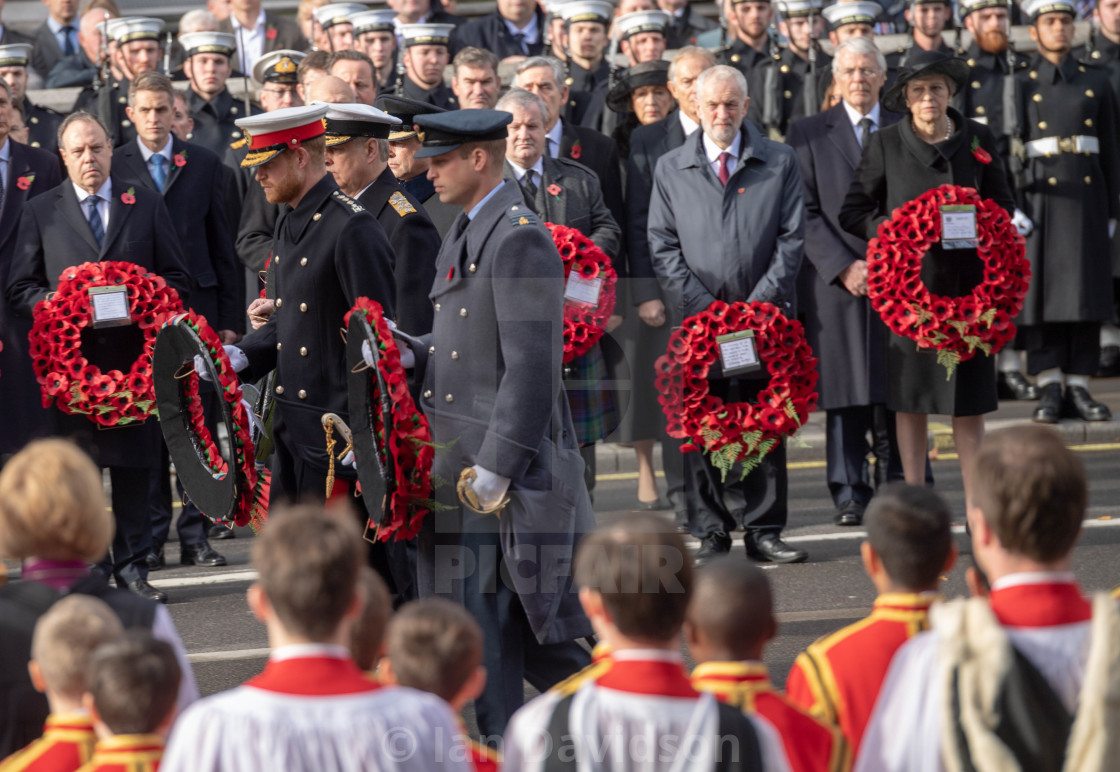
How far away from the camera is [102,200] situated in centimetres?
840

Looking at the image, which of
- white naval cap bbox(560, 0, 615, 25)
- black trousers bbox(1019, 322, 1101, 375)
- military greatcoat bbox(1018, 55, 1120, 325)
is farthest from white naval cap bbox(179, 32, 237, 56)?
black trousers bbox(1019, 322, 1101, 375)

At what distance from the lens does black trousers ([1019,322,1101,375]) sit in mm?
11586

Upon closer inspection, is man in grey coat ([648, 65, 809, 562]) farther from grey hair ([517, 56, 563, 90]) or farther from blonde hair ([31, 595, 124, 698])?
blonde hair ([31, 595, 124, 698])

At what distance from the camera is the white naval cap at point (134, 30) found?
1083 centimetres

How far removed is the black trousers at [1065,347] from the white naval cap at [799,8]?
8.99ft

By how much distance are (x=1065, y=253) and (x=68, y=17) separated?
8.11 metres

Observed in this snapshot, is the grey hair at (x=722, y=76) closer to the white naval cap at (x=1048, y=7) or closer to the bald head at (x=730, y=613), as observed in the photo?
the white naval cap at (x=1048, y=7)

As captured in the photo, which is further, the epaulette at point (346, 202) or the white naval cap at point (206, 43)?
the white naval cap at point (206, 43)

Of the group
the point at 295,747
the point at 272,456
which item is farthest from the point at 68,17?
the point at 295,747

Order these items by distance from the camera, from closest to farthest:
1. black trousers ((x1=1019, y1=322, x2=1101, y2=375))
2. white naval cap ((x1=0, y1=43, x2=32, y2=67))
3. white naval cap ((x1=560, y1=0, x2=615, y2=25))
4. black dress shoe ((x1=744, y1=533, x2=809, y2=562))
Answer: black dress shoe ((x1=744, y1=533, x2=809, y2=562)) < white naval cap ((x1=0, y1=43, x2=32, y2=67)) < white naval cap ((x1=560, y1=0, x2=615, y2=25)) < black trousers ((x1=1019, y1=322, x2=1101, y2=375))

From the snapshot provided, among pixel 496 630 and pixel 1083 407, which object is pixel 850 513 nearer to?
pixel 1083 407

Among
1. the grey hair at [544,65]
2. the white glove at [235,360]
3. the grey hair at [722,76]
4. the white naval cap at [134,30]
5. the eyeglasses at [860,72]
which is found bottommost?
the white glove at [235,360]

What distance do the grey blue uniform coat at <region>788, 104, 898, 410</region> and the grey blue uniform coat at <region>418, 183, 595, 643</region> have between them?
444cm

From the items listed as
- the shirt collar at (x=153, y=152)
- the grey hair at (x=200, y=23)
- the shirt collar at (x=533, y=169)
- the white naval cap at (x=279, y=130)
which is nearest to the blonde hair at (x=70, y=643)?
the white naval cap at (x=279, y=130)
